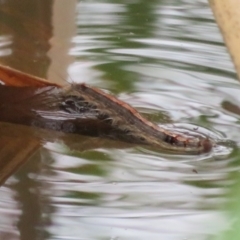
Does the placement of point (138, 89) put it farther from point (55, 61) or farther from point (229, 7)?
point (229, 7)

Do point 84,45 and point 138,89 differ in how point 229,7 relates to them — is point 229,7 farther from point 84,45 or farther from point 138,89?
point 84,45

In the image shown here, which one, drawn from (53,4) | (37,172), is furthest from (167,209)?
(53,4)

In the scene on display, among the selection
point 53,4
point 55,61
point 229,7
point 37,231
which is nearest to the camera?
point 229,7

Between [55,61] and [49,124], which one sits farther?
[55,61]

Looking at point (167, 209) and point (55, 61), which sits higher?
point (55, 61)

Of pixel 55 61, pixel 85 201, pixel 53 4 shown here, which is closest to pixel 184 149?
pixel 85 201

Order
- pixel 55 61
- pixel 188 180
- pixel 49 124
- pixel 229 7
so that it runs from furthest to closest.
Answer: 1. pixel 55 61
2. pixel 49 124
3. pixel 188 180
4. pixel 229 7

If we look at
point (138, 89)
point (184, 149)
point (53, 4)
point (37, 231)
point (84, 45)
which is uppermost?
point (53, 4)
